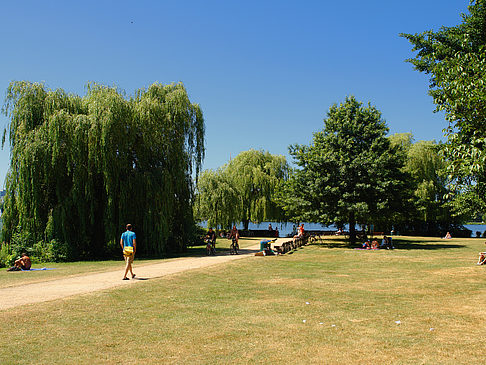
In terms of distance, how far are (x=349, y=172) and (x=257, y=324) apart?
78.8 feet

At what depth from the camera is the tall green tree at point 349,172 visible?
29.0 meters

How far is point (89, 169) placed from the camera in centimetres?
2189

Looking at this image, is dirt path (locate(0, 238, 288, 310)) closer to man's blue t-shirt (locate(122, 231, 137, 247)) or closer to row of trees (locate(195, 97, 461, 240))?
man's blue t-shirt (locate(122, 231, 137, 247))

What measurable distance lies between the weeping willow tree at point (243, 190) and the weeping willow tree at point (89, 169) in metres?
13.2

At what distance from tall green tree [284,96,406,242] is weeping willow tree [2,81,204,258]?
432 inches

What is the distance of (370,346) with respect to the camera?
6066 mm

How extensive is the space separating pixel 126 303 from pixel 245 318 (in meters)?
3.08

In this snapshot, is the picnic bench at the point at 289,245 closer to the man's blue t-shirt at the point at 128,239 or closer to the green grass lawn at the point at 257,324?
the green grass lawn at the point at 257,324

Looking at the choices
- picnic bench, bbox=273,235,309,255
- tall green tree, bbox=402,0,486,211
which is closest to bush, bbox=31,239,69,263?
picnic bench, bbox=273,235,309,255

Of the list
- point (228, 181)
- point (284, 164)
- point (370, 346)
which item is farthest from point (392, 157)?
point (370, 346)

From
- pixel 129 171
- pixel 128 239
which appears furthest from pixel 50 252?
pixel 128 239

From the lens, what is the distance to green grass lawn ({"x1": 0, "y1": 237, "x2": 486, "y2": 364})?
576 cm

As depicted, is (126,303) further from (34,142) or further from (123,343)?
(34,142)

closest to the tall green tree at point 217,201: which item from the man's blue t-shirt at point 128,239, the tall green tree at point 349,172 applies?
the tall green tree at point 349,172
